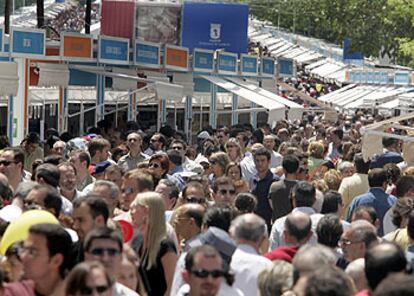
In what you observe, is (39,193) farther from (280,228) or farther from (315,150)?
(315,150)

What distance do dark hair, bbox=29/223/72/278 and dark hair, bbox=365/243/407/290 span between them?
1672 millimetres

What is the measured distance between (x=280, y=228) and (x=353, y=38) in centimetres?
5345

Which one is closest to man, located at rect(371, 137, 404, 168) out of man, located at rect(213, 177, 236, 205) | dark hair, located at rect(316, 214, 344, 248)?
man, located at rect(213, 177, 236, 205)

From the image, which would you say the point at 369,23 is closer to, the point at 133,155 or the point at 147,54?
the point at 147,54

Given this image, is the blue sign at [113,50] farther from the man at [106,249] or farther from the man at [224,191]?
the man at [106,249]

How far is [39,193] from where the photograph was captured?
10.4 meters

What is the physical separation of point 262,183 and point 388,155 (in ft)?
13.4

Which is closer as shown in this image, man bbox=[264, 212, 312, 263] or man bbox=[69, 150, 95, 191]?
man bbox=[264, 212, 312, 263]

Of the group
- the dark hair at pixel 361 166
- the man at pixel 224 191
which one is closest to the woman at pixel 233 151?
the dark hair at pixel 361 166

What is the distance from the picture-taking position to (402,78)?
60.8 meters

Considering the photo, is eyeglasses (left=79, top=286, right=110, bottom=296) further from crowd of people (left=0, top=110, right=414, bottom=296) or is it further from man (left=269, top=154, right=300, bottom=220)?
man (left=269, top=154, right=300, bottom=220)

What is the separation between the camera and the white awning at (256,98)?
103 ft

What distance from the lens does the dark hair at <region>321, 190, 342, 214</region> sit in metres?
12.7

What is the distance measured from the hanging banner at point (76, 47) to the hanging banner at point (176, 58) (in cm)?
304
